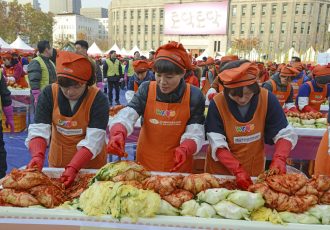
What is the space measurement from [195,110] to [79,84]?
33.5 inches

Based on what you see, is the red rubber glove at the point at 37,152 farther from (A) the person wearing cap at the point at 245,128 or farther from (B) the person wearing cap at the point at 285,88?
(B) the person wearing cap at the point at 285,88

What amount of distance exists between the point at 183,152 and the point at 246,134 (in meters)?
0.52

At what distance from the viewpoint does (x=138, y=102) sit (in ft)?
7.66

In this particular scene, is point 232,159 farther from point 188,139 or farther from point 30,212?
point 30,212

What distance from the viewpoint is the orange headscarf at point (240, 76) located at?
1.88 meters

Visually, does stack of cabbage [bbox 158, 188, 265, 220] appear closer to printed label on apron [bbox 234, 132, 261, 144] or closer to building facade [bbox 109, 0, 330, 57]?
printed label on apron [bbox 234, 132, 261, 144]

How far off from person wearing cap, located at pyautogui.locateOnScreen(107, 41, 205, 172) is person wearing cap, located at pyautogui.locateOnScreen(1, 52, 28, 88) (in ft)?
21.8

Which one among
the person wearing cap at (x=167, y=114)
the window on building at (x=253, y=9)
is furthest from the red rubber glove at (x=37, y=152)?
the window on building at (x=253, y=9)

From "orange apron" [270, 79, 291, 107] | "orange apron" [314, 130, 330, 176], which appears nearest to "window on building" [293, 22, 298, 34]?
"orange apron" [270, 79, 291, 107]

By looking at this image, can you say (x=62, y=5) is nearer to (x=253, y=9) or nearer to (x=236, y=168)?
(x=253, y=9)

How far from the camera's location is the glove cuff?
2.00 m

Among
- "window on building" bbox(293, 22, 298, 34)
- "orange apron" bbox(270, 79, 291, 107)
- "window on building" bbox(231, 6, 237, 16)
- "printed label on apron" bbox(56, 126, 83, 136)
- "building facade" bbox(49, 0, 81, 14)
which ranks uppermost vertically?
"building facade" bbox(49, 0, 81, 14)

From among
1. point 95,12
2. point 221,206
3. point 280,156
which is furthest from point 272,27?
point 95,12

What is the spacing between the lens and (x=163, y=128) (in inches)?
90.6
